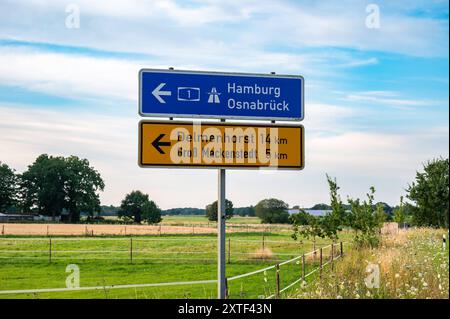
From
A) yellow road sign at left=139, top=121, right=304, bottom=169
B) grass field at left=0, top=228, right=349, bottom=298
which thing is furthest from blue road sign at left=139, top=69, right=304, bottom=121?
grass field at left=0, top=228, right=349, bottom=298

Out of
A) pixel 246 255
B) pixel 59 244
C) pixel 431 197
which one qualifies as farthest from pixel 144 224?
pixel 431 197

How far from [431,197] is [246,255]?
1233cm

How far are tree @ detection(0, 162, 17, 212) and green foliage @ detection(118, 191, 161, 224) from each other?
12562mm

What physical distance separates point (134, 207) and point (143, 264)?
36311 mm

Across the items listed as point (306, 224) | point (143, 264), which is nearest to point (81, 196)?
point (143, 264)

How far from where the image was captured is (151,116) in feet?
27.8

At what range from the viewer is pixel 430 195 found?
36469mm

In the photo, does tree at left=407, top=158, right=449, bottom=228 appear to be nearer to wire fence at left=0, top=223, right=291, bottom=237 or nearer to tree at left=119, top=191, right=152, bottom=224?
wire fence at left=0, top=223, right=291, bottom=237

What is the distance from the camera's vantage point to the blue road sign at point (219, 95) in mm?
8508

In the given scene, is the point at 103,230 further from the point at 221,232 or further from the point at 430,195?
the point at 221,232

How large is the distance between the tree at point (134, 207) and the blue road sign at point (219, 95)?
61603 millimetres

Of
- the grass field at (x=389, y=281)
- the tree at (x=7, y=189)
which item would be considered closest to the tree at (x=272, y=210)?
the grass field at (x=389, y=281)

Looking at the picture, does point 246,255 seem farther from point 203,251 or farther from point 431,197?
point 431,197
